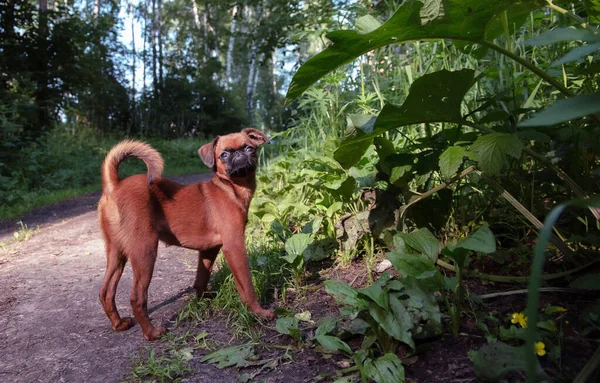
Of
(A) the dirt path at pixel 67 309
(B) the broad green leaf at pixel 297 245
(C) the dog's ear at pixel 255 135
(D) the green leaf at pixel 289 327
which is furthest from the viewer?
(C) the dog's ear at pixel 255 135

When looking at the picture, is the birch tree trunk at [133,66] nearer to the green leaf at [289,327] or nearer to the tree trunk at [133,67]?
the tree trunk at [133,67]

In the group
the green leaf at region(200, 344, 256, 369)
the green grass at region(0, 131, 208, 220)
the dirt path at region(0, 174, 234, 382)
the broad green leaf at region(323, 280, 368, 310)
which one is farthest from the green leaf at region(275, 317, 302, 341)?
the green grass at region(0, 131, 208, 220)

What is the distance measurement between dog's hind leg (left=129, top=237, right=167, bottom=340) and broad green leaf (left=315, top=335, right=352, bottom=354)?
119 centimetres

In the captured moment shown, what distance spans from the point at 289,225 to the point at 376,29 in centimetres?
279

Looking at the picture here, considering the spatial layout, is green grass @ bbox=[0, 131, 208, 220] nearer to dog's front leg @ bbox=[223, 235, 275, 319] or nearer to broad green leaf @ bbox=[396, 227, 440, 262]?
dog's front leg @ bbox=[223, 235, 275, 319]

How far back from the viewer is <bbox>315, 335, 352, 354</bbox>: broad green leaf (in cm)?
193

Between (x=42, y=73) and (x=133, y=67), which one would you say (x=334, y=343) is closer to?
(x=42, y=73)

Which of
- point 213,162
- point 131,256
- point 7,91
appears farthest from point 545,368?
point 7,91

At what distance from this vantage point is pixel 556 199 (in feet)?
8.43

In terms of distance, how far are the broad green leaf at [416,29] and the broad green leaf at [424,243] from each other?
0.91 metres

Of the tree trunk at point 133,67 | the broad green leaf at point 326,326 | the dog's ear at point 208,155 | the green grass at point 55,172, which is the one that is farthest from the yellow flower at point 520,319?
the tree trunk at point 133,67

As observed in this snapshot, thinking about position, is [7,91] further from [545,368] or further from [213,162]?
[545,368]

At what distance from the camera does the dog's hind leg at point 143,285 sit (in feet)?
8.63

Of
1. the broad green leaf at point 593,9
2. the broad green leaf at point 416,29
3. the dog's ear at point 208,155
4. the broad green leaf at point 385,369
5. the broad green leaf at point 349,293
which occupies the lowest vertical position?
the broad green leaf at point 385,369
